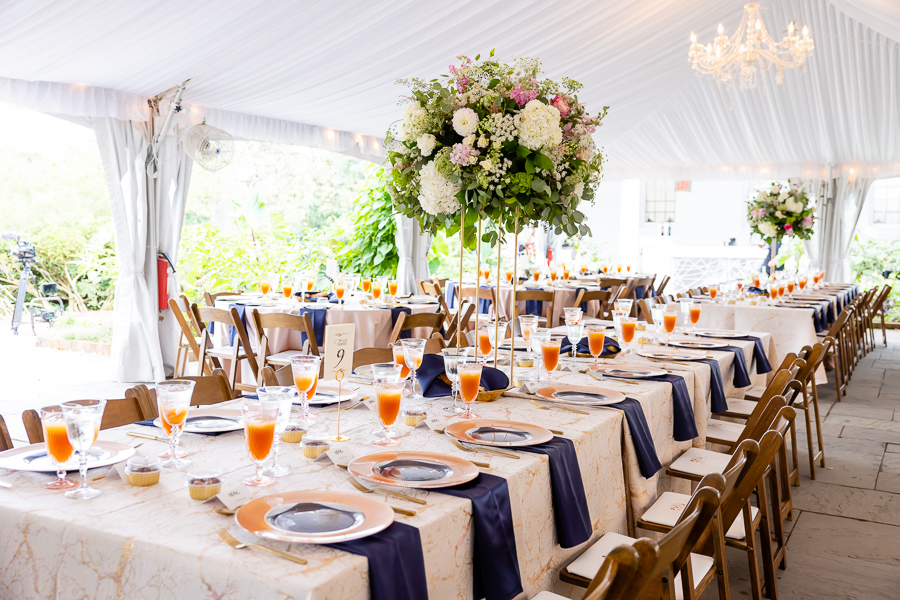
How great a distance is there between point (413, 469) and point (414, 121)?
1.12 m

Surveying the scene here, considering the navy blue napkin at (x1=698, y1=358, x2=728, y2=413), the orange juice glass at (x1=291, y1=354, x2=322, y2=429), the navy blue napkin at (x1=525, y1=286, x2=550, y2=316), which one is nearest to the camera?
the orange juice glass at (x1=291, y1=354, x2=322, y2=429)

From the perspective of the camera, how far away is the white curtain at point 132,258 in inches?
244

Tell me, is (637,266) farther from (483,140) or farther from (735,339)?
Result: (483,140)

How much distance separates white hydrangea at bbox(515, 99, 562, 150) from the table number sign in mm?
742

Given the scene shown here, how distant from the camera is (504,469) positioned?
1.56 metres

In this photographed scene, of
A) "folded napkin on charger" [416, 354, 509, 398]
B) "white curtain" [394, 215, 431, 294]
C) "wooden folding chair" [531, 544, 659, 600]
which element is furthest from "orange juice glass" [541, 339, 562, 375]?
"white curtain" [394, 215, 431, 294]

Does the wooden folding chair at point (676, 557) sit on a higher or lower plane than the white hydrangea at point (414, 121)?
lower

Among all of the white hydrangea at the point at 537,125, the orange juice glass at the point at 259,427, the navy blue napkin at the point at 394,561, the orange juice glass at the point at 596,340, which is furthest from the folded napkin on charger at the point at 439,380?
the navy blue napkin at the point at 394,561

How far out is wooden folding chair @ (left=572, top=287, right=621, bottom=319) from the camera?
6.73m

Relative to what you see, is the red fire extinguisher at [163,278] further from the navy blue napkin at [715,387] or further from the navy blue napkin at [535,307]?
the navy blue napkin at [715,387]

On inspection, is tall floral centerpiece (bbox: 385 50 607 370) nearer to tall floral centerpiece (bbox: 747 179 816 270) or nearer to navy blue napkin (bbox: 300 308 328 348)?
navy blue napkin (bbox: 300 308 328 348)

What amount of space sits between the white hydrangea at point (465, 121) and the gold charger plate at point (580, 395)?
0.87m

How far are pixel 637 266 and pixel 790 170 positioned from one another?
5.13m

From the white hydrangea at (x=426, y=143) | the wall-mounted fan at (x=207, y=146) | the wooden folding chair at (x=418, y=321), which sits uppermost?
the wall-mounted fan at (x=207, y=146)
